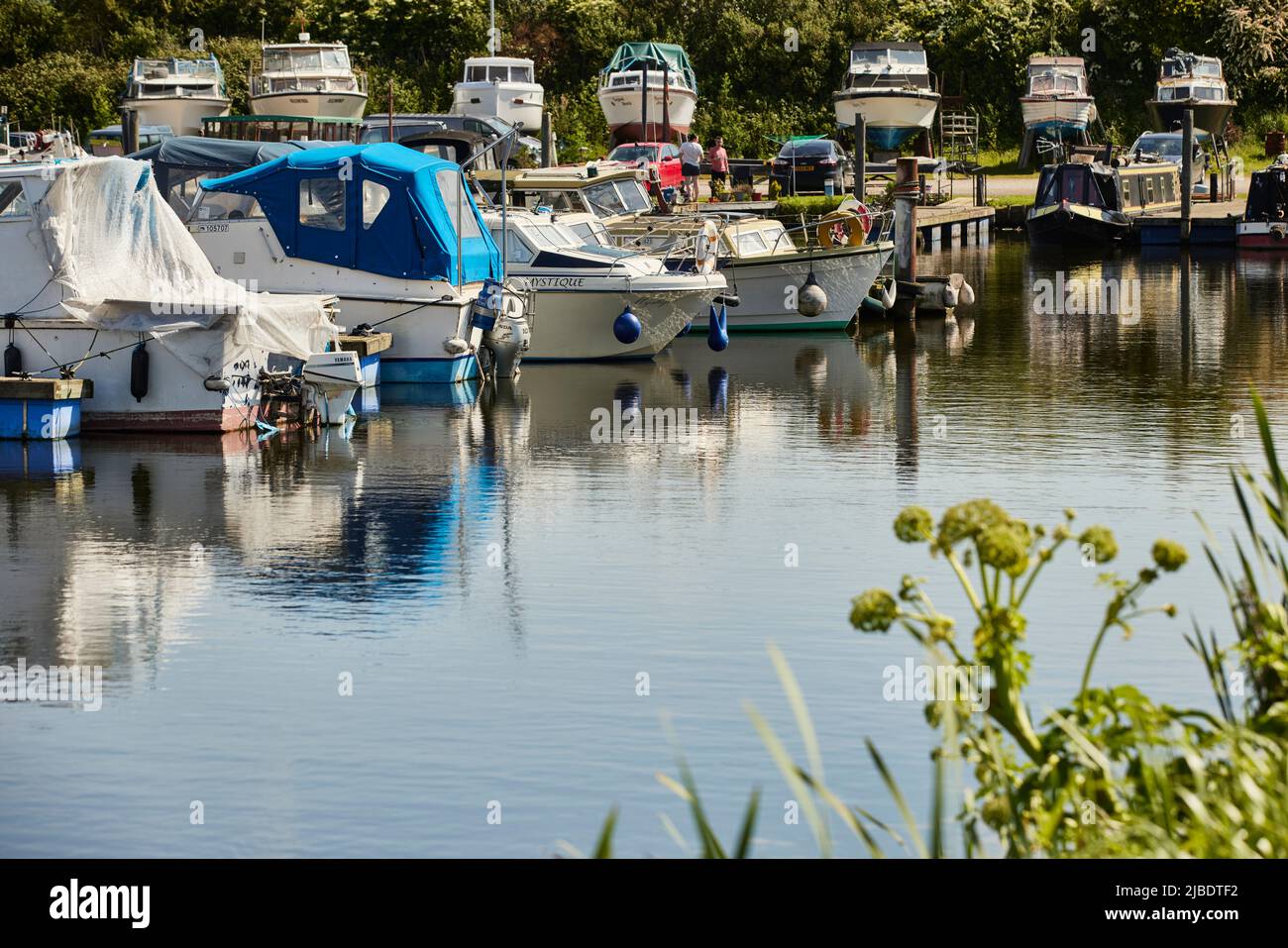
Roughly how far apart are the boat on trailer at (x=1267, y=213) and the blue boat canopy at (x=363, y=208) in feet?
90.2

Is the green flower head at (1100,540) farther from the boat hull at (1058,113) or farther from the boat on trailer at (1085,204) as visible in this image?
the boat hull at (1058,113)

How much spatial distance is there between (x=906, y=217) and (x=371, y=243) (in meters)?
11.0

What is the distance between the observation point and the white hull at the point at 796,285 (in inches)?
1203

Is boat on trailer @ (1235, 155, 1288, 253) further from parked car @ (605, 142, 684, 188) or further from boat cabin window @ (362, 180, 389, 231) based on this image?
boat cabin window @ (362, 180, 389, 231)

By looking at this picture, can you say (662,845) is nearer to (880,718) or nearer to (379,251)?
(880,718)

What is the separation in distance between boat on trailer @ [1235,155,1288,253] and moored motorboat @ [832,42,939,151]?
1221 centimetres

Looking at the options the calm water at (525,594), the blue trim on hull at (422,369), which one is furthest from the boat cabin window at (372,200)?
the calm water at (525,594)

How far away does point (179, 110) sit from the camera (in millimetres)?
54375

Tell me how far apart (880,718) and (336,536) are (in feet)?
21.1

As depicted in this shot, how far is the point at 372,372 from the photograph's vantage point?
2372cm

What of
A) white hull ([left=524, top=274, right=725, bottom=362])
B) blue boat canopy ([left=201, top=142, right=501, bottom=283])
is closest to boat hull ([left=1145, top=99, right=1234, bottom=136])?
white hull ([left=524, top=274, right=725, bottom=362])

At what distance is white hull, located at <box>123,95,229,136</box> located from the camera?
54.3 m

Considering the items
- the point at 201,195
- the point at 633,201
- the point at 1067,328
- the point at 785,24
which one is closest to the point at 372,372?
the point at 201,195
